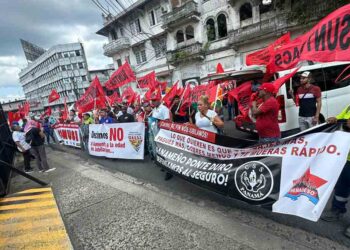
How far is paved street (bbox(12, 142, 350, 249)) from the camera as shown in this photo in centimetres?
261

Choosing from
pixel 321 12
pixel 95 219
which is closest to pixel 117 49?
pixel 321 12

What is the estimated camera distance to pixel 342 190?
267cm

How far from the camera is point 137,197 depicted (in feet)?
13.4

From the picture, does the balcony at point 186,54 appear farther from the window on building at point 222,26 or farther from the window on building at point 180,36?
the window on building at point 222,26

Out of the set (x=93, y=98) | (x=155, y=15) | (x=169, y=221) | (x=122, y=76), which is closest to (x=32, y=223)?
(x=169, y=221)

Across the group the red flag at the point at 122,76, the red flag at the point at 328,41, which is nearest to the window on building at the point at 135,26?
the red flag at the point at 122,76

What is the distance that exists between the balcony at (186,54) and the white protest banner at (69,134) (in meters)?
12.6

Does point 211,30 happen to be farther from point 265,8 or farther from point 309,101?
point 309,101

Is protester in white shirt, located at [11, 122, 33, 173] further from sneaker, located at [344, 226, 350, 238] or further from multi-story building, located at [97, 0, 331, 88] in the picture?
multi-story building, located at [97, 0, 331, 88]

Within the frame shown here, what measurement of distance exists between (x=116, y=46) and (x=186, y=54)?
10.9 m

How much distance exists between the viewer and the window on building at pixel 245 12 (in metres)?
15.4

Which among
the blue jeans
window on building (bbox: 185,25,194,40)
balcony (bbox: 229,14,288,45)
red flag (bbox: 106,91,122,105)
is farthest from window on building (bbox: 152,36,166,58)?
the blue jeans

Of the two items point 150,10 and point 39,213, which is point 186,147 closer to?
point 39,213

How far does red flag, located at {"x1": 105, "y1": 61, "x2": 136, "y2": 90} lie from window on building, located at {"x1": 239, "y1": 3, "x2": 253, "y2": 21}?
39.8ft
